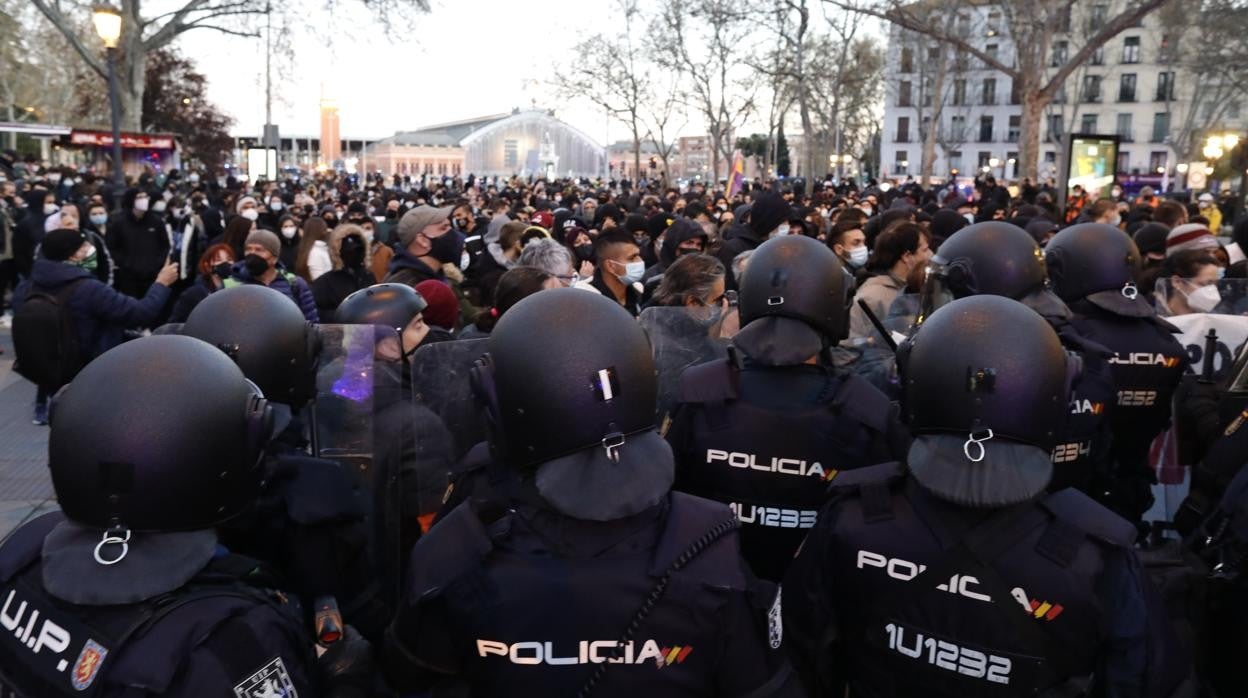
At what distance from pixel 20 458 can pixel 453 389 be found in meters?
5.81

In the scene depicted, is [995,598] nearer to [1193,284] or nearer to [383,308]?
[383,308]

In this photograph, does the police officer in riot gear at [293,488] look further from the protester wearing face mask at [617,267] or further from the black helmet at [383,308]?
the protester wearing face mask at [617,267]

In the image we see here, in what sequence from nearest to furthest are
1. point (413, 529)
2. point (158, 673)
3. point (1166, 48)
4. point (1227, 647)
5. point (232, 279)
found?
point (158, 673) < point (1227, 647) < point (413, 529) < point (232, 279) < point (1166, 48)

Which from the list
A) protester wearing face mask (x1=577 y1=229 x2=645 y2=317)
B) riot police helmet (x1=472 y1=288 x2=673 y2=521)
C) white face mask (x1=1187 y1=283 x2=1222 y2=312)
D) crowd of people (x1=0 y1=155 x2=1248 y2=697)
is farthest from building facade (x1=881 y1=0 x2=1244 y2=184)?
riot police helmet (x1=472 y1=288 x2=673 y2=521)

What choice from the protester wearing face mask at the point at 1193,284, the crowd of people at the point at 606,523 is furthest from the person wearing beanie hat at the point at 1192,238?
the crowd of people at the point at 606,523

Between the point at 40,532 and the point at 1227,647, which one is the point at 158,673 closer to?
the point at 40,532

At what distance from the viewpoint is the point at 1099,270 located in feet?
14.1

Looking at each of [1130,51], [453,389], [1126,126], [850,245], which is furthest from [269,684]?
[1126,126]

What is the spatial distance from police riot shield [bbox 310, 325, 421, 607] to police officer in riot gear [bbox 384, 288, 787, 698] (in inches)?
37.7

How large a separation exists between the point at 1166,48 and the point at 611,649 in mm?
62364

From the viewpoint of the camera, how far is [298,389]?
292cm

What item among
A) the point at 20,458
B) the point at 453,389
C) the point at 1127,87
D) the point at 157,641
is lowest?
the point at 20,458

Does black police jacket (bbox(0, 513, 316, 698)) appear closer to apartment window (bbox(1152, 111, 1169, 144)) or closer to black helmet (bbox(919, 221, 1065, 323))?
black helmet (bbox(919, 221, 1065, 323))

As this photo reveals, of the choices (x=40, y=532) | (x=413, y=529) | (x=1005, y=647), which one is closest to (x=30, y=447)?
(x=413, y=529)
